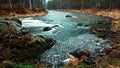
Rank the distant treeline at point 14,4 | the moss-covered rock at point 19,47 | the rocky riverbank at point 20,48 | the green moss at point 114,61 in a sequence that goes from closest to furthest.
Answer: the green moss at point 114,61, the rocky riverbank at point 20,48, the moss-covered rock at point 19,47, the distant treeline at point 14,4

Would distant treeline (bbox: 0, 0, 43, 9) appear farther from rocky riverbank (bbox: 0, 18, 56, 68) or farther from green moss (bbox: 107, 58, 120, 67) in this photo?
green moss (bbox: 107, 58, 120, 67)

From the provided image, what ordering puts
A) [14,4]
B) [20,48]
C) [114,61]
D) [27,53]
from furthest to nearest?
[14,4], [20,48], [27,53], [114,61]

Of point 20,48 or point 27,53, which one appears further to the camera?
point 20,48

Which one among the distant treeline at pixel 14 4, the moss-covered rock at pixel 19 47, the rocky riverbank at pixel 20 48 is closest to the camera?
the rocky riverbank at pixel 20 48

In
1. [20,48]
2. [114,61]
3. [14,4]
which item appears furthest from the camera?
[14,4]

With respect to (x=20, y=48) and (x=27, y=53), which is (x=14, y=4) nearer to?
(x=20, y=48)

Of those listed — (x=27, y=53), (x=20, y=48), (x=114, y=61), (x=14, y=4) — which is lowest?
(x=114, y=61)

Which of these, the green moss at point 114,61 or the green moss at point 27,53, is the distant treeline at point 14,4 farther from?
the green moss at point 114,61

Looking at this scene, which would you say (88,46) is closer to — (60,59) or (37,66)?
(60,59)

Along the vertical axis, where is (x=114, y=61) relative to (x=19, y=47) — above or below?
below

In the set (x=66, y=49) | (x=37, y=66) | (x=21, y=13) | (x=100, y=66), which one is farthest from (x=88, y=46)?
(x=21, y=13)

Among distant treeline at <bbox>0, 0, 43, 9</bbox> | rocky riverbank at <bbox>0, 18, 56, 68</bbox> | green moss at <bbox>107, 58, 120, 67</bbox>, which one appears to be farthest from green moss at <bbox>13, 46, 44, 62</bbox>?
distant treeline at <bbox>0, 0, 43, 9</bbox>

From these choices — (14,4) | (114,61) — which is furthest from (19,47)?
(14,4)

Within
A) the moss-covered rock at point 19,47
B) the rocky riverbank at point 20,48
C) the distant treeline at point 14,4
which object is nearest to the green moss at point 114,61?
the rocky riverbank at point 20,48
